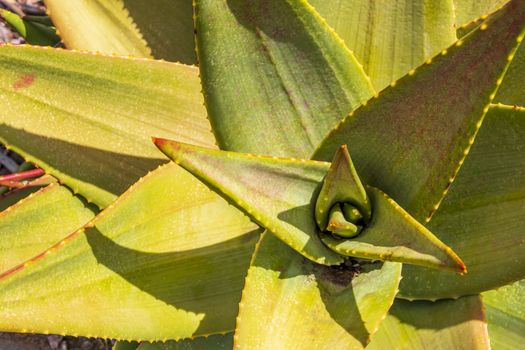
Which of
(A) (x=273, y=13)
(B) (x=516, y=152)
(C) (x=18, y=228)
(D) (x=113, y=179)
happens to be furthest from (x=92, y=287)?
(B) (x=516, y=152)

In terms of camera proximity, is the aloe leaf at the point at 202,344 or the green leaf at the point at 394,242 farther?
the aloe leaf at the point at 202,344

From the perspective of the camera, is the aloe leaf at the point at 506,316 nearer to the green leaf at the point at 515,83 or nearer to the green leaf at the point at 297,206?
the green leaf at the point at 515,83

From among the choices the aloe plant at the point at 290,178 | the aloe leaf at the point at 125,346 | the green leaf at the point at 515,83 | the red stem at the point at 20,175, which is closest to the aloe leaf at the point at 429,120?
the aloe plant at the point at 290,178

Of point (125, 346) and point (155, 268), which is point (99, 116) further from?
point (125, 346)

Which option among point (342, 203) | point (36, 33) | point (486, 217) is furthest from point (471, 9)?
point (36, 33)

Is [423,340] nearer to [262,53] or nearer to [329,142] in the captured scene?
[329,142]

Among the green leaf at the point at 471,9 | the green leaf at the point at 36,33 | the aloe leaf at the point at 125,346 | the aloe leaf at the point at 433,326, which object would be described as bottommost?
the aloe leaf at the point at 125,346

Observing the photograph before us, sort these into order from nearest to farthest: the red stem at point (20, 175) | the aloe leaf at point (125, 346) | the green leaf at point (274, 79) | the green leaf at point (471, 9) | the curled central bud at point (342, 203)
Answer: the curled central bud at point (342, 203) → the green leaf at point (274, 79) → the green leaf at point (471, 9) → the aloe leaf at point (125, 346) → the red stem at point (20, 175)

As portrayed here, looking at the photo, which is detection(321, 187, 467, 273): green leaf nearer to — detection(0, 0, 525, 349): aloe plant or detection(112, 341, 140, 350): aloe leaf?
detection(0, 0, 525, 349): aloe plant

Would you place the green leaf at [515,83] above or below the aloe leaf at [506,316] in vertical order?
above
